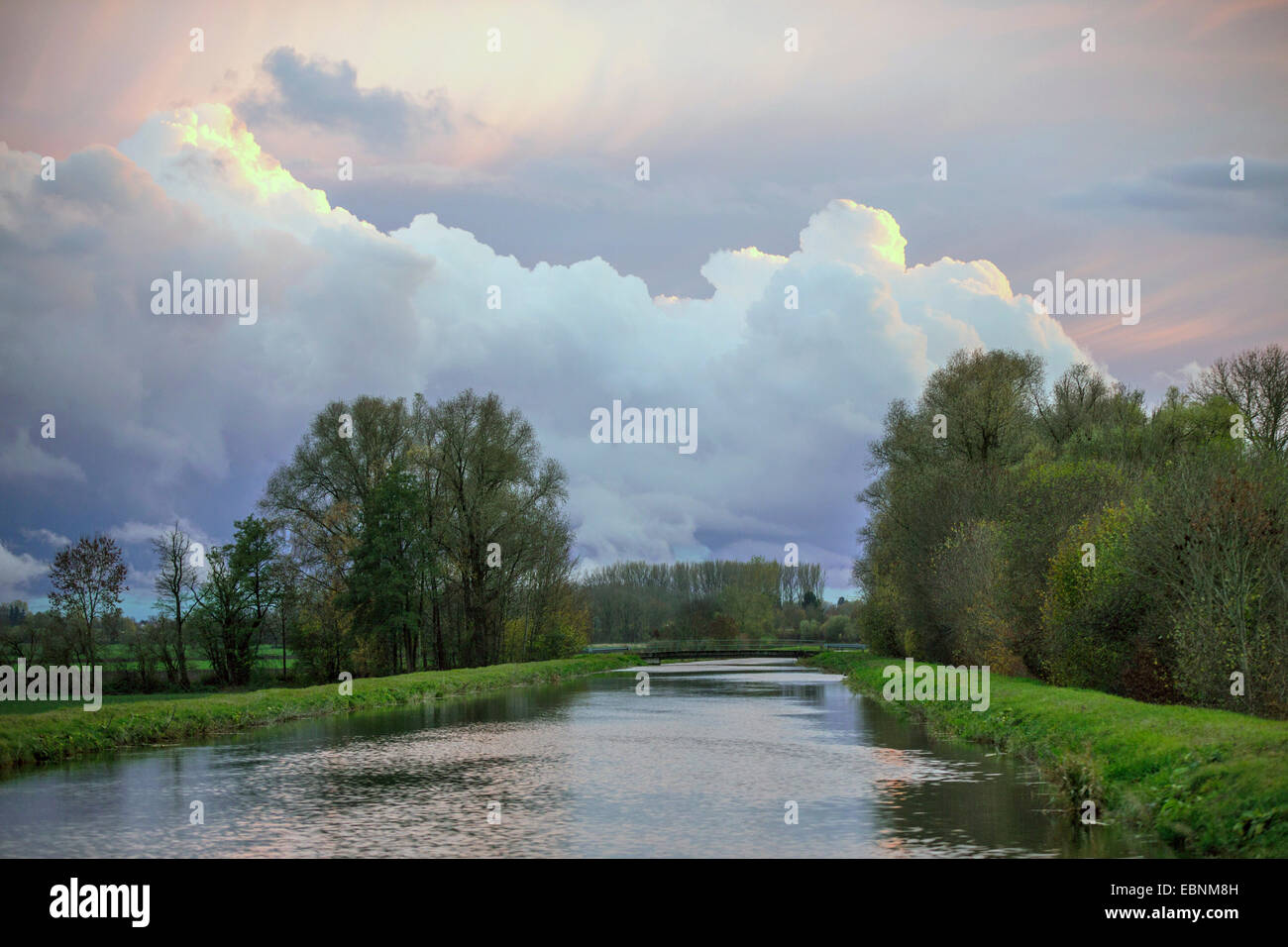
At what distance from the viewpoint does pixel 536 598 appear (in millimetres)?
78625

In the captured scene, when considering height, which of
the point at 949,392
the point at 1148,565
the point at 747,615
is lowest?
the point at 747,615

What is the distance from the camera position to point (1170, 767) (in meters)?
16.7

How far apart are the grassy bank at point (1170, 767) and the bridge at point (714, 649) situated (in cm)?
8003

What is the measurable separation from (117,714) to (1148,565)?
28.4 metres

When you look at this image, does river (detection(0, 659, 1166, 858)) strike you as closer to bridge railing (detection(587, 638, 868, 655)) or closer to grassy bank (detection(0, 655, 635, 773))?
grassy bank (detection(0, 655, 635, 773))

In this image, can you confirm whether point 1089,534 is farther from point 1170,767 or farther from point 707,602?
point 707,602

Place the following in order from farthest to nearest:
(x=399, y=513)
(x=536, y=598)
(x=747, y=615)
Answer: (x=747, y=615) < (x=536, y=598) < (x=399, y=513)

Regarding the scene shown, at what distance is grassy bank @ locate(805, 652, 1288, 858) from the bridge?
263ft

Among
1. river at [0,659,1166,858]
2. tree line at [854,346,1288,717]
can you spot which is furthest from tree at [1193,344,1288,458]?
river at [0,659,1166,858]

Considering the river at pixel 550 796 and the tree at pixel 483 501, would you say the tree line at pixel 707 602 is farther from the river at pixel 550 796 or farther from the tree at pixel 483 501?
the river at pixel 550 796

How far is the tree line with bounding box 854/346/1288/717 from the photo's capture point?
2394 cm
